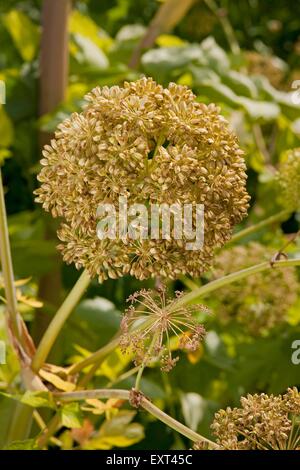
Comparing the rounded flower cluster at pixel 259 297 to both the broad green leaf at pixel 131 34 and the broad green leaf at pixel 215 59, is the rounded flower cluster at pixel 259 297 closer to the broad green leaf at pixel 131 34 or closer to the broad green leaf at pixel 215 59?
the broad green leaf at pixel 215 59

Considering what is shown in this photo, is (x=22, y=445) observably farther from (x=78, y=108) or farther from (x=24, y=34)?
(x=24, y=34)

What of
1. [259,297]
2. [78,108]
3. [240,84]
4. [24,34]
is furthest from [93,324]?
[24,34]

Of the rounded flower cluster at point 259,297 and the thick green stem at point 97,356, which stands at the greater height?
the rounded flower cluster at point 259,297

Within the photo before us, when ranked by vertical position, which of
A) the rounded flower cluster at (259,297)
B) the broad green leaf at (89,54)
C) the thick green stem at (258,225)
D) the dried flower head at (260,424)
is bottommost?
the dried flower head at (260,424)

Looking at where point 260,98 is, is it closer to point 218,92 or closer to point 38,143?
point 218,92

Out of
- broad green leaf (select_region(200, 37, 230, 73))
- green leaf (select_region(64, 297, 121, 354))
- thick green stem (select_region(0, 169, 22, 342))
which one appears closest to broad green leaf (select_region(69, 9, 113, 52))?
broad green leaf (select_region(200, 37, 230, 73))

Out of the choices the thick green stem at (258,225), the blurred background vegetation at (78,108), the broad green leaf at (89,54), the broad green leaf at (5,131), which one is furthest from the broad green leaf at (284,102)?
the thick green stem at (258,225)

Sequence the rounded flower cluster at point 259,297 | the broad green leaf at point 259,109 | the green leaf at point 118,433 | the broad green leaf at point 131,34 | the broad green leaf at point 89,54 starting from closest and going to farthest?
the green leaf at point 118,433 → the rounded flower cluster at point 259,297 → the broad green leaf at point 259,109 → the broad green leaf at point 89,54 → the broad green leaf at point 131,34
